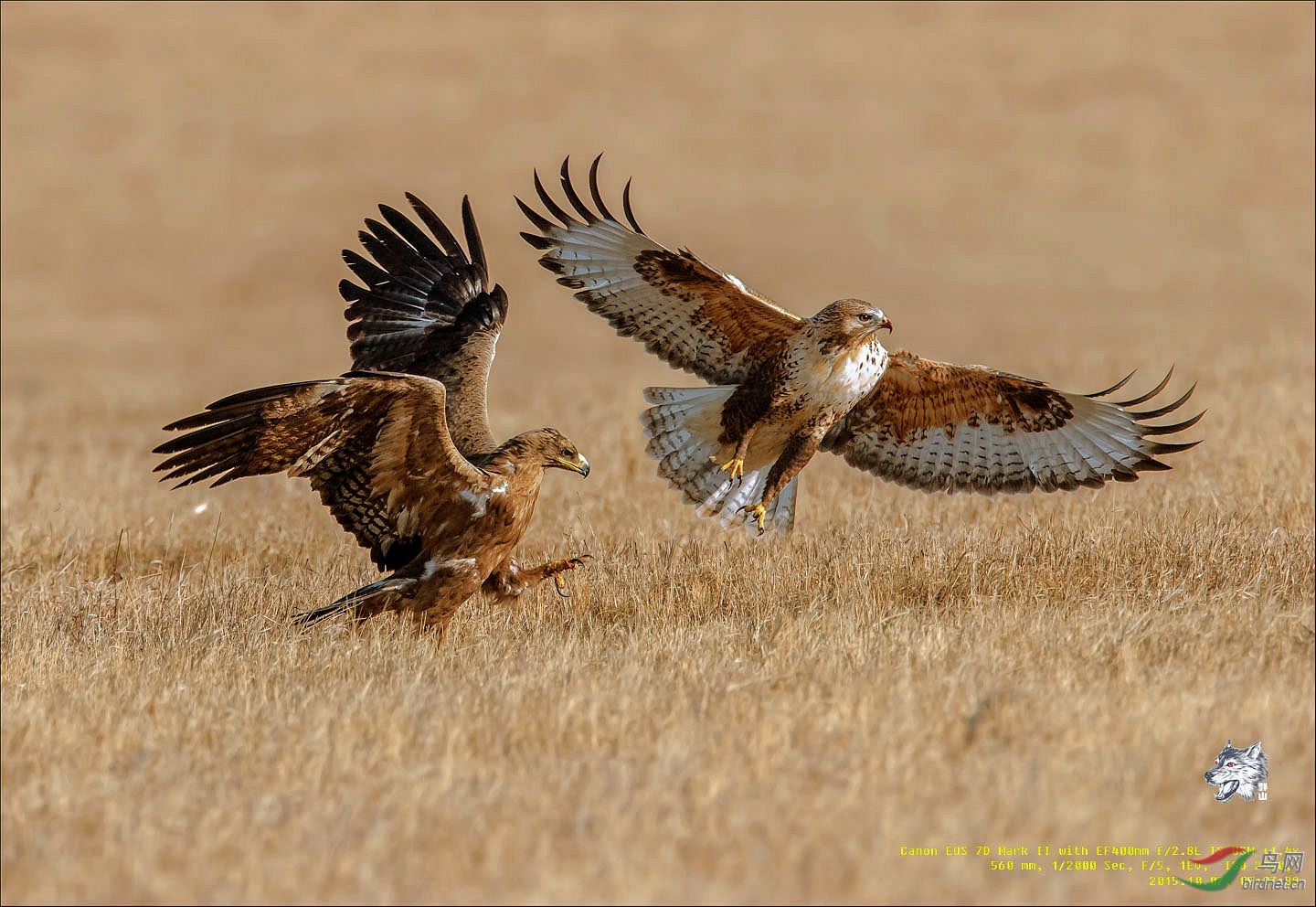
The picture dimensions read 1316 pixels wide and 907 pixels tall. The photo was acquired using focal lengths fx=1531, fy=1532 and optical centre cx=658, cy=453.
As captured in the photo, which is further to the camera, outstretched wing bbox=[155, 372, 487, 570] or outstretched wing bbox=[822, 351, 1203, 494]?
outstretched wing bbox=[822, 351, 1203, 494]

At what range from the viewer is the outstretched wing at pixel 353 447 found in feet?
21.7

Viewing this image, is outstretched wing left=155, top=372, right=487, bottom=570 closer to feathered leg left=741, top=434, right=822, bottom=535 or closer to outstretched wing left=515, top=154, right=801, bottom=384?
outstretched wing left=515, top=154, right=801, bottom=384

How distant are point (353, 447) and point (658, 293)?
1.99 m

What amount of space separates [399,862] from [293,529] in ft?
18.5

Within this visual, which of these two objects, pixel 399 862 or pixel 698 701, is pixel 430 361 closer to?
pixel 698 701

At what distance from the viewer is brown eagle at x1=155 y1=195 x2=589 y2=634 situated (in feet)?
21.9

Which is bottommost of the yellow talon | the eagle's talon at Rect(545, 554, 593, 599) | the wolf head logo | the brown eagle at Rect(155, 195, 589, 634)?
the wolf head logo

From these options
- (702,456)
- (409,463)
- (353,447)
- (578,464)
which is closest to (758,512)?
(702,456)

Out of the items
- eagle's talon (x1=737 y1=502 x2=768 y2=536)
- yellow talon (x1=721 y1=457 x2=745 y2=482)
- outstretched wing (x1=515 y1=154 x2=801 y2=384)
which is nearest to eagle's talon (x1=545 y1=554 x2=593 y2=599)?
yellow talon (x1=721 y1=457 x2=745 y2=482)

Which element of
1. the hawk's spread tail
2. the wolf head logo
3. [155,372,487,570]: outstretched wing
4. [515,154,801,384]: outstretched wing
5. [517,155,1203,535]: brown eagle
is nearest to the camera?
the wolf head logo

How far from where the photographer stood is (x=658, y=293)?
818 centimetres

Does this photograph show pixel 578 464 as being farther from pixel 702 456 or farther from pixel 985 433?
pixel 985 433

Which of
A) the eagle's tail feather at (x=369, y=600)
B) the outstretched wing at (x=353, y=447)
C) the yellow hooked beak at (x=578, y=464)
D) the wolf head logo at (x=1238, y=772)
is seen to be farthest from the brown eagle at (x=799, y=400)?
the wolf head logo at (x=1238, y=772)

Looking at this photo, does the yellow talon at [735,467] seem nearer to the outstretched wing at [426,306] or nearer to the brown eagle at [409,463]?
the brown eagle at [409,463]
